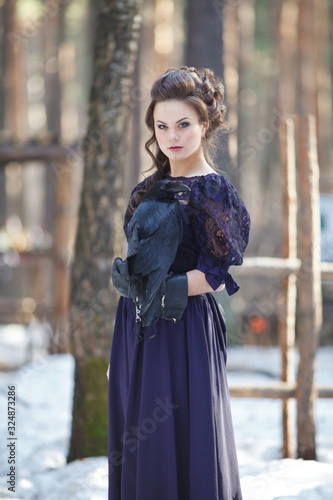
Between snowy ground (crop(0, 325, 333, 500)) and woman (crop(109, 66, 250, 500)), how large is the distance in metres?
0.70

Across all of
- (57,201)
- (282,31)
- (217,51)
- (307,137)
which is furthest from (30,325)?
(282,31)

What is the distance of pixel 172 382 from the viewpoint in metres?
2.15

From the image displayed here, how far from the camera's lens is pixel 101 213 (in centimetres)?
349

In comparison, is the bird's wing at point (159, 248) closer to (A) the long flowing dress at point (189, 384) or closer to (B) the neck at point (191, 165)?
(A) the long flowing dress at point (189, 384)

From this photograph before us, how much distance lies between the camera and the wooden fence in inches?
155

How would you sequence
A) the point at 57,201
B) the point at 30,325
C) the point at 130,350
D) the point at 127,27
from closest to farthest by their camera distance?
the point at 130,350
the point at 127,27
the point at 57,201
the point at 30,325

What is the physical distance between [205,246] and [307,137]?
2259 millimetres

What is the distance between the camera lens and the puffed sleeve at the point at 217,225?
2061 mm

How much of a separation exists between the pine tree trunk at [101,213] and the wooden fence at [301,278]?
992 millimetres

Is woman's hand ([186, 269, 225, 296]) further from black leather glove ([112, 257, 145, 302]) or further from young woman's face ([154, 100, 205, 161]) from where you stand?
young woman's face ([154, 100, 205, 161])

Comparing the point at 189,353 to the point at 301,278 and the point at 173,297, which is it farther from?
the point at 301,278

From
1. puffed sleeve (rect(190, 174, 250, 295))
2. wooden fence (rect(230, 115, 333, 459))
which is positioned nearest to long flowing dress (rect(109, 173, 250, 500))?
puffed sleeve (rect(190, 174, 250, 295))

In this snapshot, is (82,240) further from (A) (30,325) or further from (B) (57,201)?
(A) (30,325)

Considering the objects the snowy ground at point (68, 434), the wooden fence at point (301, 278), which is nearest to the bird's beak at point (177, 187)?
the snowy ground at point (68, 434)
